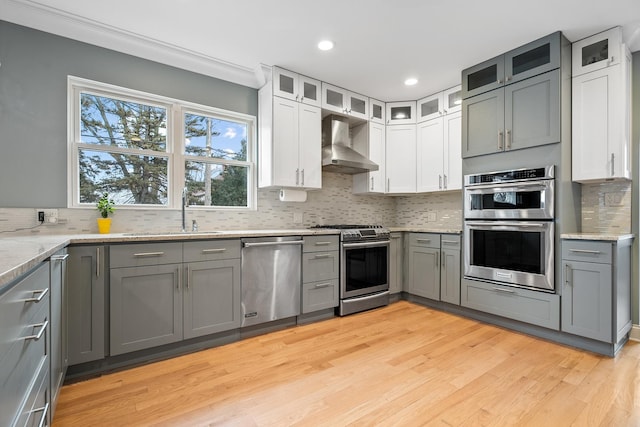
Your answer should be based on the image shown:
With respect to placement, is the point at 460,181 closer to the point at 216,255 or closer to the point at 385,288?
the point at 385,288

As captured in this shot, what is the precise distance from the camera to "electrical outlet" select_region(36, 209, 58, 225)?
7.93 feet

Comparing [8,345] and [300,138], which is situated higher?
[300,138]

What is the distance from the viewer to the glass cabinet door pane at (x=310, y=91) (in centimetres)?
352

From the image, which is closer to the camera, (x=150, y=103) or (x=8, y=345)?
(x=8, y=345)

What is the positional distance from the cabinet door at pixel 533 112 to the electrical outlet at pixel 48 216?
3947mm

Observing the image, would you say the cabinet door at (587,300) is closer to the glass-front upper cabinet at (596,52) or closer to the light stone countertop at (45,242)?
the glass-front upper cabinet at (596,52)

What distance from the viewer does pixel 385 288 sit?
3.77 m

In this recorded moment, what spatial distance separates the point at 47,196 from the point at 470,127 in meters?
3.89

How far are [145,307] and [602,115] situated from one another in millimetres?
3924

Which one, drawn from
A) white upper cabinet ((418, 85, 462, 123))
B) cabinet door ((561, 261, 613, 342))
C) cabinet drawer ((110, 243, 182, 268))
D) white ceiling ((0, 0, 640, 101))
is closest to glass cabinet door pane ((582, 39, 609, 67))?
white ceiling ((0, 0, 640, 101))

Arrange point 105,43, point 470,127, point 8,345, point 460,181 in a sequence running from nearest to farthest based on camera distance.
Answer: point 8,345 < point 105,43 < point 470,127 < point 460,181

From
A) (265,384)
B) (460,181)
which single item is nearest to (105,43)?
(265,384)

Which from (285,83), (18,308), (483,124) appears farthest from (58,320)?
(483,124)

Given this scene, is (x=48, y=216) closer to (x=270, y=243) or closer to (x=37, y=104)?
(x=37, y=104)
